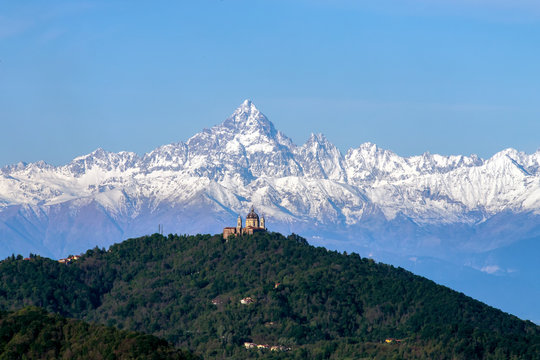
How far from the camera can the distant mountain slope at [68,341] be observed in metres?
177

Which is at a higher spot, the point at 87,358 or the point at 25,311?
the point at 25,311

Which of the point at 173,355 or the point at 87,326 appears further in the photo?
the point at 87,326

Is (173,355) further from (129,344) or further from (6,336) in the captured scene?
(6,336)

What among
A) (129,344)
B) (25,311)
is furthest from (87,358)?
(25,311)

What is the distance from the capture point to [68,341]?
611ft

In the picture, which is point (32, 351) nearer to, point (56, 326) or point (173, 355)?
point (56, 326)

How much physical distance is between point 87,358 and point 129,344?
660cm

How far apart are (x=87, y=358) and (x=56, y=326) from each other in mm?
15811

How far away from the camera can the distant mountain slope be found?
177 meters

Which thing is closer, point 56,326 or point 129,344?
point 129,344

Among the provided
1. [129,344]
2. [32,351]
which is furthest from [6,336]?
[129,344]

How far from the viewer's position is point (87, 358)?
17800cm

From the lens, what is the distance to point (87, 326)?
192875 millimetres

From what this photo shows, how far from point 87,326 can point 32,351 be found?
44.0ft
